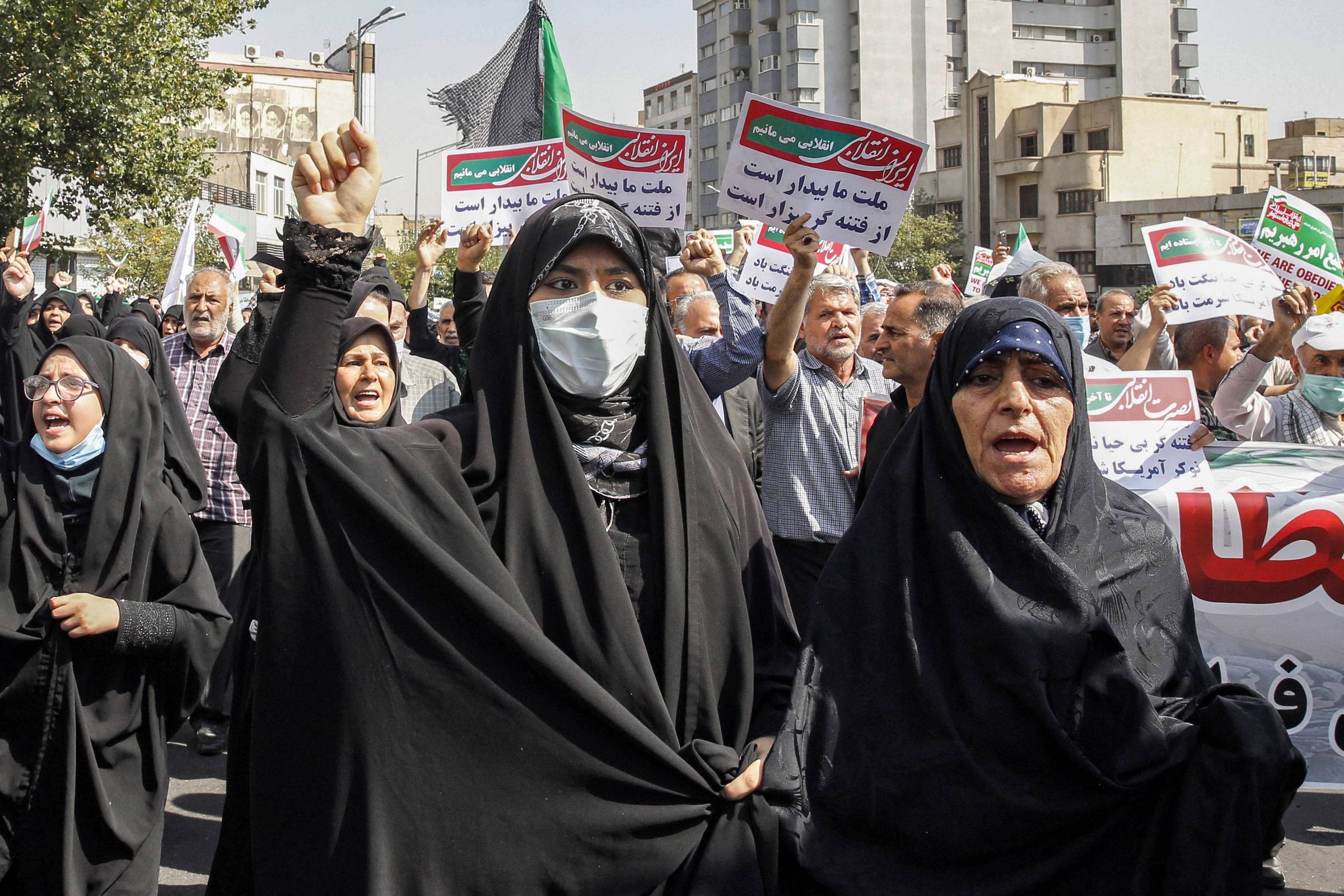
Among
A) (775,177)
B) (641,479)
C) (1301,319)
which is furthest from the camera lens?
(1301,319)

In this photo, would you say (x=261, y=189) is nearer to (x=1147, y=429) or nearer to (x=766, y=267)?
(x=766, y=267)

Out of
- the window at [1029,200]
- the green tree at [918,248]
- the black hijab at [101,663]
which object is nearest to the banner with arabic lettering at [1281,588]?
the black hijab at [101,663]

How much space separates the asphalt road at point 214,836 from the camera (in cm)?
427

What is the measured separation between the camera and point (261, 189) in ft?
193

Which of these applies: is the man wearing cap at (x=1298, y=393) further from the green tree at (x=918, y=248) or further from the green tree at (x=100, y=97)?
the green tree at (x=918, y=248)

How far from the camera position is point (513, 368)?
240cm

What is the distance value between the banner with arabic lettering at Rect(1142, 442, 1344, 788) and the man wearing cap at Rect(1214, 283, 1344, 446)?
0.78 m

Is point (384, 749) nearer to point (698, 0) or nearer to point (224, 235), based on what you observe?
point (224, 235)

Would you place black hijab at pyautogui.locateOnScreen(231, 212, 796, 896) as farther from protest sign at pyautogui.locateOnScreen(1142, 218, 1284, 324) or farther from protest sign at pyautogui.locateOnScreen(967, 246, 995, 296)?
protest sign at pyautogui.locateOnScreen(967, 246, 995, 296)

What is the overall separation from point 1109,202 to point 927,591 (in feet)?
192

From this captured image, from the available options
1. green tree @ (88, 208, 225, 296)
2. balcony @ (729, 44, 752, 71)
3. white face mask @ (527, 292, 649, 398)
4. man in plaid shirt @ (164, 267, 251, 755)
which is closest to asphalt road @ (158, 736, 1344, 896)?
man in plaid shirt @ (164, 267, 251, 755)

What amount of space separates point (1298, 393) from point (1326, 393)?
174mm

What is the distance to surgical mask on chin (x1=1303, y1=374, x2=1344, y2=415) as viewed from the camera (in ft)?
16.5

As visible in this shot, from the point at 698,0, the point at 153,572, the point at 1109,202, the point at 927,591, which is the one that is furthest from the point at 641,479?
the point at 698,0
